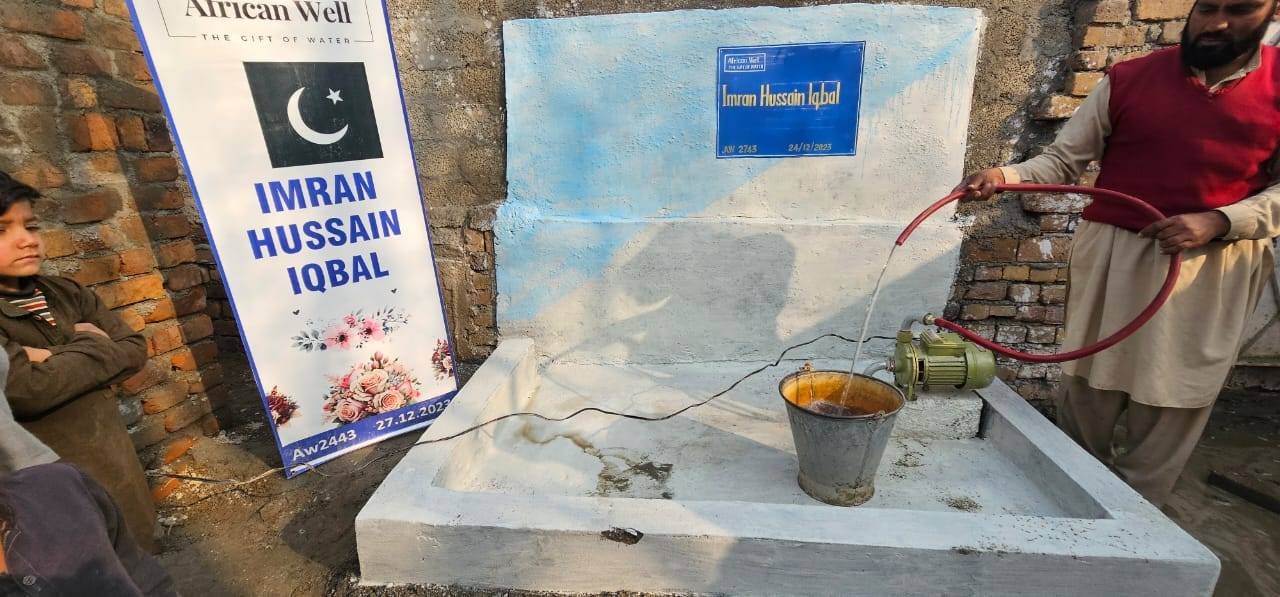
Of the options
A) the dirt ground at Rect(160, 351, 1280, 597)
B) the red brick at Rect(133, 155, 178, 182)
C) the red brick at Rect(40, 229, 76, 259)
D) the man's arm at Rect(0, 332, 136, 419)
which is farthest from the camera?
the red brick at Rect(133, 155, 178, 182)

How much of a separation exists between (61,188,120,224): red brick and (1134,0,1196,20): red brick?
15.1 feet

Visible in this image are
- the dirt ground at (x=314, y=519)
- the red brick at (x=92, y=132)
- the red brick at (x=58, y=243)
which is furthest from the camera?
the red brick at (x=92, y=132)

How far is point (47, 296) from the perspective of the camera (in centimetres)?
184

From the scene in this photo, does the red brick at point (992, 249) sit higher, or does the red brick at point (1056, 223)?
the red brick at point (1056, 223)

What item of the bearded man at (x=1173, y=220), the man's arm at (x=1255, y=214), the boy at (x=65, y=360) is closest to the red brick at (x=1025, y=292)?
the bearded man at (x=1173, y=220)

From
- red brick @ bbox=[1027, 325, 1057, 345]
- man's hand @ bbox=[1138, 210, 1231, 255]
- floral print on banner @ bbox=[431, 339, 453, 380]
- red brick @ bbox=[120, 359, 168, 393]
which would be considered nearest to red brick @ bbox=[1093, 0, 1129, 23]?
man's hand @ bbox=[1138, 210, 1231, 255]

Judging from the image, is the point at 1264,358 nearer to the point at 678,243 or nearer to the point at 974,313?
the point at 974,313

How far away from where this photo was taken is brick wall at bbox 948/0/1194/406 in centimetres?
256

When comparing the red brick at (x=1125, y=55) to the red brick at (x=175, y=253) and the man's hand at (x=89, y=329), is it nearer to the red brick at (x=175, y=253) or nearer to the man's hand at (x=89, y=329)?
the man's hand at (x=89, y=329)

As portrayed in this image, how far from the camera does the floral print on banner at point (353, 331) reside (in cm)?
253

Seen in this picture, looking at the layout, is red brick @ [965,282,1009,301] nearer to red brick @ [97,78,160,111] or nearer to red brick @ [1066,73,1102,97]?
red brick @ [1066,73,1102,97]

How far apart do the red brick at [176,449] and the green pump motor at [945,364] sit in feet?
11.0

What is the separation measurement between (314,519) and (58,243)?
4.76 ft

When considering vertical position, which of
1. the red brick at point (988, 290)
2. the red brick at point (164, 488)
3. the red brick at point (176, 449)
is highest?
the red brick at point (988, 290)
